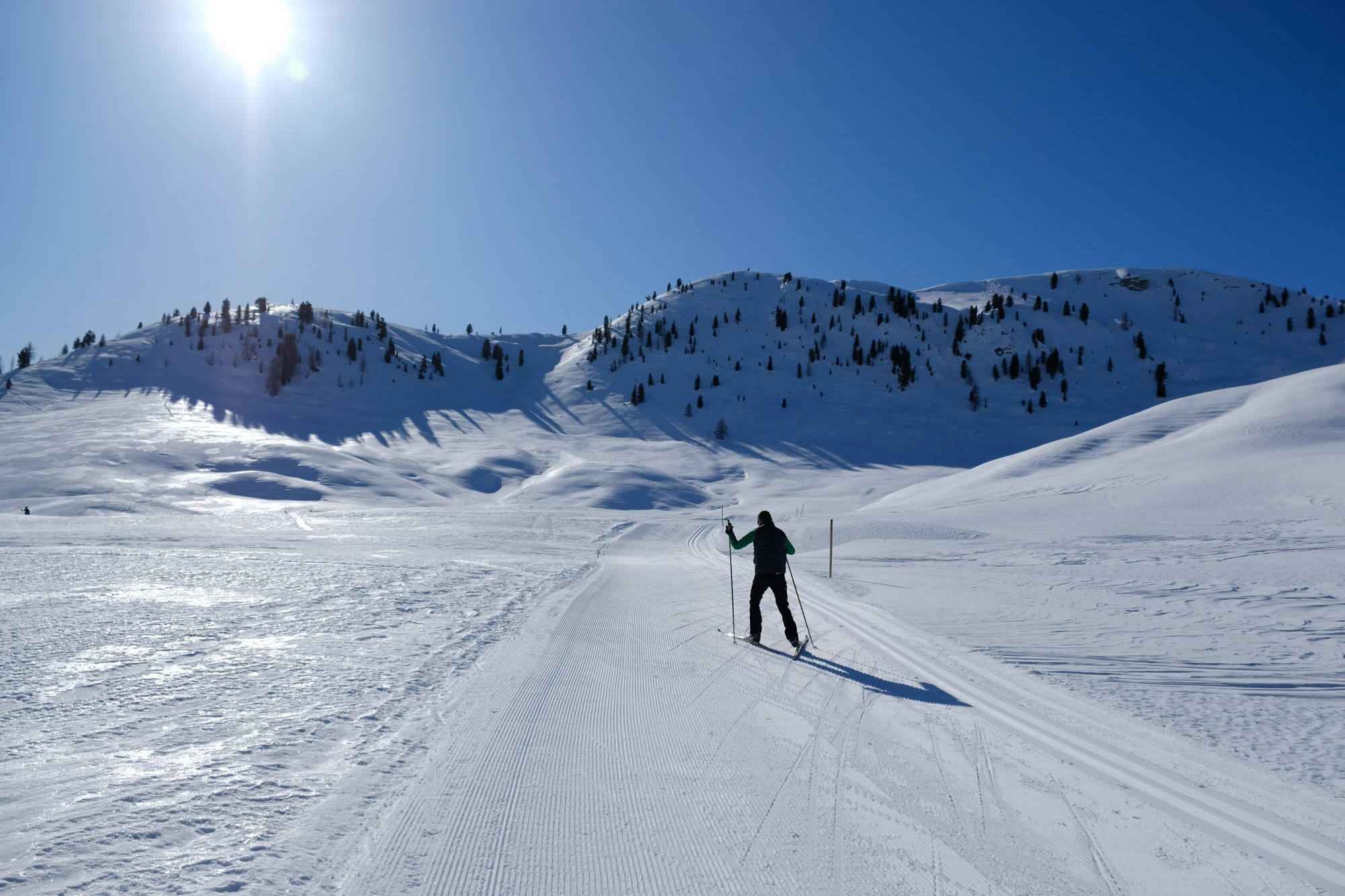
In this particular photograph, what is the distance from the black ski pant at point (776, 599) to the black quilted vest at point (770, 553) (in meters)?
0.08

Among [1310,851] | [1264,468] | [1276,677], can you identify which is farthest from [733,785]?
[1264,468]

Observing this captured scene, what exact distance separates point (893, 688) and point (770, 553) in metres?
2.75

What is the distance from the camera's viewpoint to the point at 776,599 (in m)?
9.34

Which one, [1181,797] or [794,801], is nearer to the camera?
[794,801]

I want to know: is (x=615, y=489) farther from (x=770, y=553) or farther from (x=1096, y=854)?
(x=1096, y=854)

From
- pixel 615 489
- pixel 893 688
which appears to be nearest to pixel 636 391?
pixel 615 489

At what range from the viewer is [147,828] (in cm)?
374

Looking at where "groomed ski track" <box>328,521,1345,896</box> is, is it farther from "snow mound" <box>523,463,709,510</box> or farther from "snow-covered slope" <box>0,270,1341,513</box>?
"snow mound" <box>523,463,709,510</box>

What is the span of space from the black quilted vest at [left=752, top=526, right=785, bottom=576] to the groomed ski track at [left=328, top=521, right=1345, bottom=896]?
2.06 m

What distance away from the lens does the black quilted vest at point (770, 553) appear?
947 centimetres

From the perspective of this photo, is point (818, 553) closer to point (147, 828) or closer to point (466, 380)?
point (147, 828)

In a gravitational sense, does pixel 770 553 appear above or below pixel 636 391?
below

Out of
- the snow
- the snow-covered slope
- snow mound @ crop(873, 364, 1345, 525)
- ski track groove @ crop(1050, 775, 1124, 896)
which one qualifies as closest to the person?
the snow

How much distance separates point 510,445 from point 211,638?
71.7 metres
